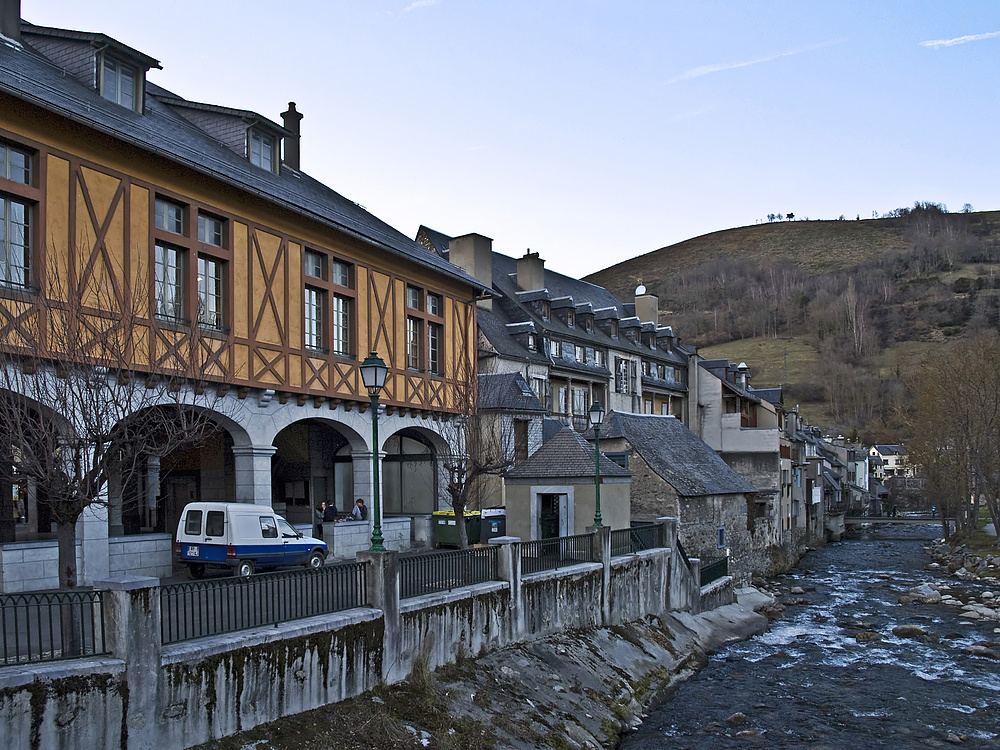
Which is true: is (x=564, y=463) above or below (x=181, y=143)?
below

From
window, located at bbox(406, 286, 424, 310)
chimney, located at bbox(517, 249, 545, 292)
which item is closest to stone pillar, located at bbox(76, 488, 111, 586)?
window, located at bbox(406, 286, 424, 310)

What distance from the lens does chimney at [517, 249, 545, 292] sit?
145 ft

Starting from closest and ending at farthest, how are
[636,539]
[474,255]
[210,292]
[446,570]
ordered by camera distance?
1. [446,570]
2. [210,292]
3. [636,539]
4. [474,255]

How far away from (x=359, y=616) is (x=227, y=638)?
7.99 feet

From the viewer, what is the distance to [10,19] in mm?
16953

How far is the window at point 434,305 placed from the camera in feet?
85.0

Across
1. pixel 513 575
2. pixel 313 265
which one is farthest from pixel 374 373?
pixel 313 265

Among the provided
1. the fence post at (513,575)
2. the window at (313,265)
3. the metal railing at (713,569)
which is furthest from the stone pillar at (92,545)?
the metal railing at (713,569)

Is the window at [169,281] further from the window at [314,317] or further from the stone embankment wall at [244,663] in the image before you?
the stone embankment wall at [244,663]

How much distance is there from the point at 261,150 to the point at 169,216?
16.2 ft

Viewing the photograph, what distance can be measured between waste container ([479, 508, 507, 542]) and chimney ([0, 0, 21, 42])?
16.8 metres

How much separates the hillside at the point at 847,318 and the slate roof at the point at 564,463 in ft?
313

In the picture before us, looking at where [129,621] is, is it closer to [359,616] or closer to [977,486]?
[359,616]

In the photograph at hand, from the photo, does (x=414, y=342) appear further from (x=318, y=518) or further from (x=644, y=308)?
(x=644, y=308)
